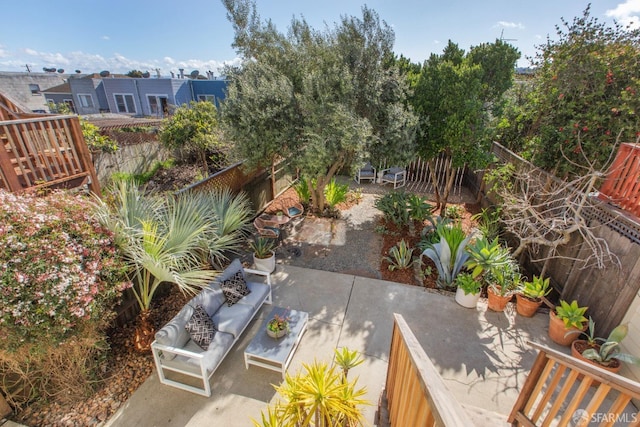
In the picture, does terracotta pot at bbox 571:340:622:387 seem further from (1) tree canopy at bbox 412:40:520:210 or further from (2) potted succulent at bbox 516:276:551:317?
(1) tree canopy at bbox 412:40:520:210

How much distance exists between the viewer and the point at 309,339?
4.15 metres

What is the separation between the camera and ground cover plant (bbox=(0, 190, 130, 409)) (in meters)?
2.51

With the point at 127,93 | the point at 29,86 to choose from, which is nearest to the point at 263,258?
the point at 127,93

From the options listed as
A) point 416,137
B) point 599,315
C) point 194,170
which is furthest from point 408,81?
point 194,170

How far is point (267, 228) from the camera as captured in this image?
22.1ft

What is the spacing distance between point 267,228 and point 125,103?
2570cm

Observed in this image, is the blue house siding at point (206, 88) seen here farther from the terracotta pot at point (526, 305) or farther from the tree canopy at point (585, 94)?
the terracotta pot at point (526, 305)

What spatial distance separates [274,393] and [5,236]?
10.5 feet

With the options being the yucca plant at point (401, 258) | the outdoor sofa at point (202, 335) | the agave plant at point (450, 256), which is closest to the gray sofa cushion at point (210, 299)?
the outdoor sofa at point (202, 335)

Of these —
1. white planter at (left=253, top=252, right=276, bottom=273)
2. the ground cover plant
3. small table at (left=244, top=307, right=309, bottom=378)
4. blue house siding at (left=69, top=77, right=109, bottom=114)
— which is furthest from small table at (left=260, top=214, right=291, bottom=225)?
blue house siding at (left=69, top=77, right=109, bottom=114)

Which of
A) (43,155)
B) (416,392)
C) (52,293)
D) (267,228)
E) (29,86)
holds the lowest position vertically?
(267,228)

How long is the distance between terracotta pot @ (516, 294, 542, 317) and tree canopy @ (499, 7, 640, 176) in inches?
90.3

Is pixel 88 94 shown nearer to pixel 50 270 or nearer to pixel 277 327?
pixel 50 270

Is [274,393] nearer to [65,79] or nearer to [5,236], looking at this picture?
[5,236]
